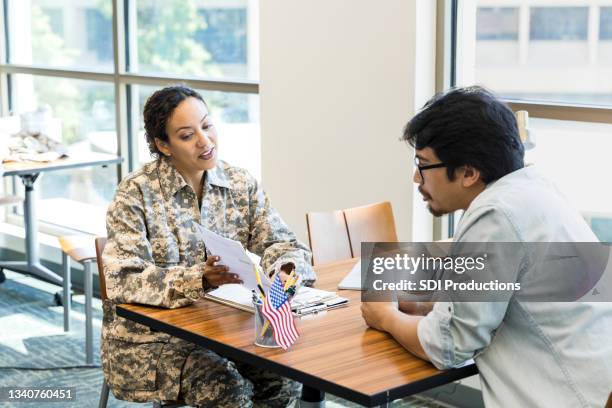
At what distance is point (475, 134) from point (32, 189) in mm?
3856

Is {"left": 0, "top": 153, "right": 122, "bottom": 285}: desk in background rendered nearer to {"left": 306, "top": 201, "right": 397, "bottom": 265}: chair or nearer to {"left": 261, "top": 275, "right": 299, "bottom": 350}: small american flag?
{"left": 306, "top": 201, "right": 397, "bottom": 265}: chair

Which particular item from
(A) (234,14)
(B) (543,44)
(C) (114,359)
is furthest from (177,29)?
(C) (114,359)

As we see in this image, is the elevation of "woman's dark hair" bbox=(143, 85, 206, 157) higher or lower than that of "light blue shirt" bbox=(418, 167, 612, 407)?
higher

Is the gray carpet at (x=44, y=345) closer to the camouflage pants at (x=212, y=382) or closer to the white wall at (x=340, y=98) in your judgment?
the white wall at (x=340, y=98)

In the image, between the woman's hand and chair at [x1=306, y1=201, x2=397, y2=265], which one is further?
chair at [x1=306, y1=201, x2=397, y2=265]

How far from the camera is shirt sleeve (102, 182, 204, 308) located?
2521 mm

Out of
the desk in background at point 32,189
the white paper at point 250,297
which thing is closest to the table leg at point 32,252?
the desk in background at point 32,189

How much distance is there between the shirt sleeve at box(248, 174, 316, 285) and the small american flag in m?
0.60

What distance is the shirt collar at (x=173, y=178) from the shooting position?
109 inches

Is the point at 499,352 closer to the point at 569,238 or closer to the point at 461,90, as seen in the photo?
the point at 569,238

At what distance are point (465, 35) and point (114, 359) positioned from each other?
6.41ft

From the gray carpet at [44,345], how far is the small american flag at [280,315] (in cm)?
165

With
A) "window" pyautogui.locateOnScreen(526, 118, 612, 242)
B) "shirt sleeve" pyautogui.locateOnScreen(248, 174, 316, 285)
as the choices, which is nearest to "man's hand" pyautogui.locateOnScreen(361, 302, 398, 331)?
"shirt sleeve" pyautogui.locateOnScreen(248, 174, 316, 285)

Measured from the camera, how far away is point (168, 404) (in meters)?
2.67
